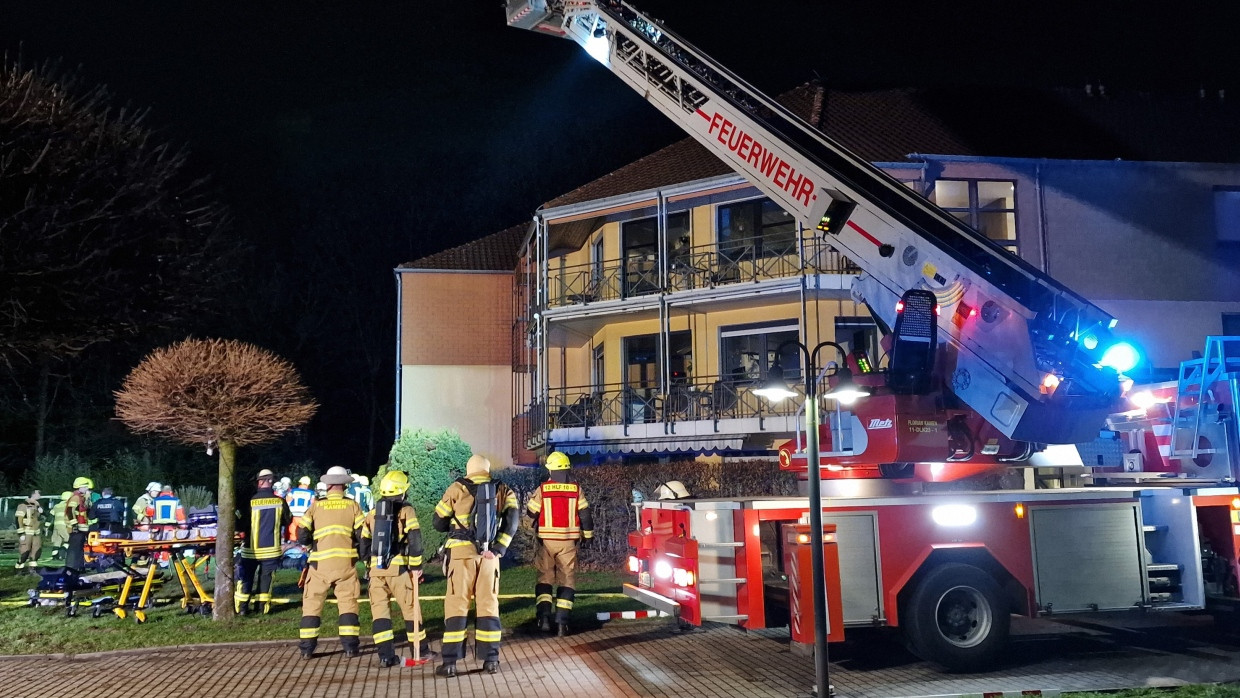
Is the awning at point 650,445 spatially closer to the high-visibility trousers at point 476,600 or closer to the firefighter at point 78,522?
the firefighter at point 78,522

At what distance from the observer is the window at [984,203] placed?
20109 millimetres

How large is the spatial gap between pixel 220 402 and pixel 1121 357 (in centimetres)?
871

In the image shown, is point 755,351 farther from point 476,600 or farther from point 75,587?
point 476,600

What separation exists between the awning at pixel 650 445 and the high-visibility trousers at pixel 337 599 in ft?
38.3

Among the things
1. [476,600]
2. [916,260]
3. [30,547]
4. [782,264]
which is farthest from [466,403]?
[916,260]

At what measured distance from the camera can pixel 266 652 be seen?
955 cm

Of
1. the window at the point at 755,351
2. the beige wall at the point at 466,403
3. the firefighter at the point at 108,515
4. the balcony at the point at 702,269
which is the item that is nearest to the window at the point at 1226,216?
the balcony at the point at 702,269

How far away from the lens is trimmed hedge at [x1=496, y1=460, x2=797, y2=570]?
1595 centimetres

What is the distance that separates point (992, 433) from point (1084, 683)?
6.54 ft

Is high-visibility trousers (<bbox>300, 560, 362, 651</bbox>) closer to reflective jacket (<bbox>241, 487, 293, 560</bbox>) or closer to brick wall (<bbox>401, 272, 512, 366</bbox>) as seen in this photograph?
reflective jacket (<bbox>241, 487, 293, 560</bbox>)

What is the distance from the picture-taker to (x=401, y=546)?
899cm

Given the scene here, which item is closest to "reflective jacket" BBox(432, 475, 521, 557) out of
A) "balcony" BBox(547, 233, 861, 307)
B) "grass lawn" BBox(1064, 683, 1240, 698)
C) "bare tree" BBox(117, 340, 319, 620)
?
"bare tree" BBox(117, 340, 319, 620)

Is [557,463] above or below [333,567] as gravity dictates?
above

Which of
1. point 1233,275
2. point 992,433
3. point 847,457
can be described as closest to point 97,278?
point 847,457
